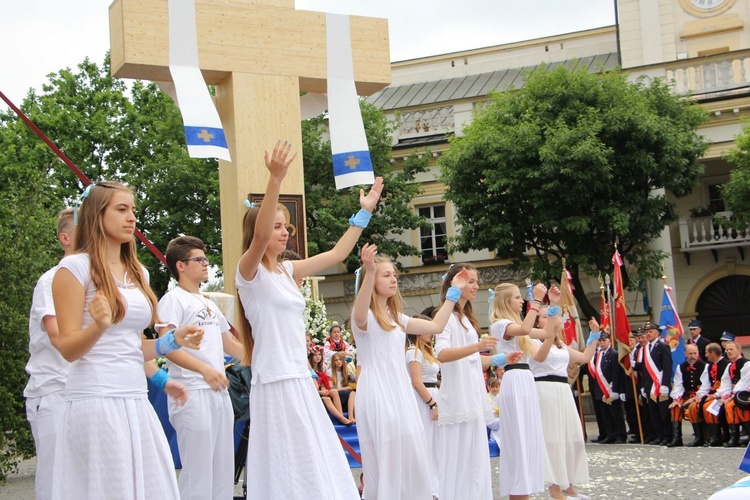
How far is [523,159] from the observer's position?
2975 centimetres

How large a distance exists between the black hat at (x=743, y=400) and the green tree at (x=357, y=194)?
1842 cm

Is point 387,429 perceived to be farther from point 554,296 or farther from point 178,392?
point 554,296

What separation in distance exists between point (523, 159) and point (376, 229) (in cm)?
713

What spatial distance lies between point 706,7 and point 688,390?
924 inches

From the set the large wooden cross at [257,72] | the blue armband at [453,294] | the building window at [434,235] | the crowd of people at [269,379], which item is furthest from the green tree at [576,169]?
the blue armband at [453,294]

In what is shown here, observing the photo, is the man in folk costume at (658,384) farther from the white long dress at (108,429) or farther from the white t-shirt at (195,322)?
the white long dress at (108,429)

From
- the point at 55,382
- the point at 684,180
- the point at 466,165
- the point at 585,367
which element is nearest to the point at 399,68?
the point at 466,165

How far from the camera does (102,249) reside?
4.72 m

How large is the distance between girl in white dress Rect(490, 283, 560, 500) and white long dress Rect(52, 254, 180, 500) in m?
4.97

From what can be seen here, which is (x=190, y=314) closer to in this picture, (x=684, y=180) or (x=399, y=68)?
(x=684, y=180)

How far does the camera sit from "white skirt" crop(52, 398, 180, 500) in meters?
4.47

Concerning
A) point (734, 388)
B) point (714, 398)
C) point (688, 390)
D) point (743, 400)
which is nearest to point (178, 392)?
point (743, 400)

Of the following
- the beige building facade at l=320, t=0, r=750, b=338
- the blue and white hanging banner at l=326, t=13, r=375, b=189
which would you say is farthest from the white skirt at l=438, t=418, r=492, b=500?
the beige building facade at l=320, t=0, r=750, b=338

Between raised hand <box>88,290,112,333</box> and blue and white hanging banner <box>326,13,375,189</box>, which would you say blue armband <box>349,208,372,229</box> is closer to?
raised hand <box>88,290,112,333</box>
